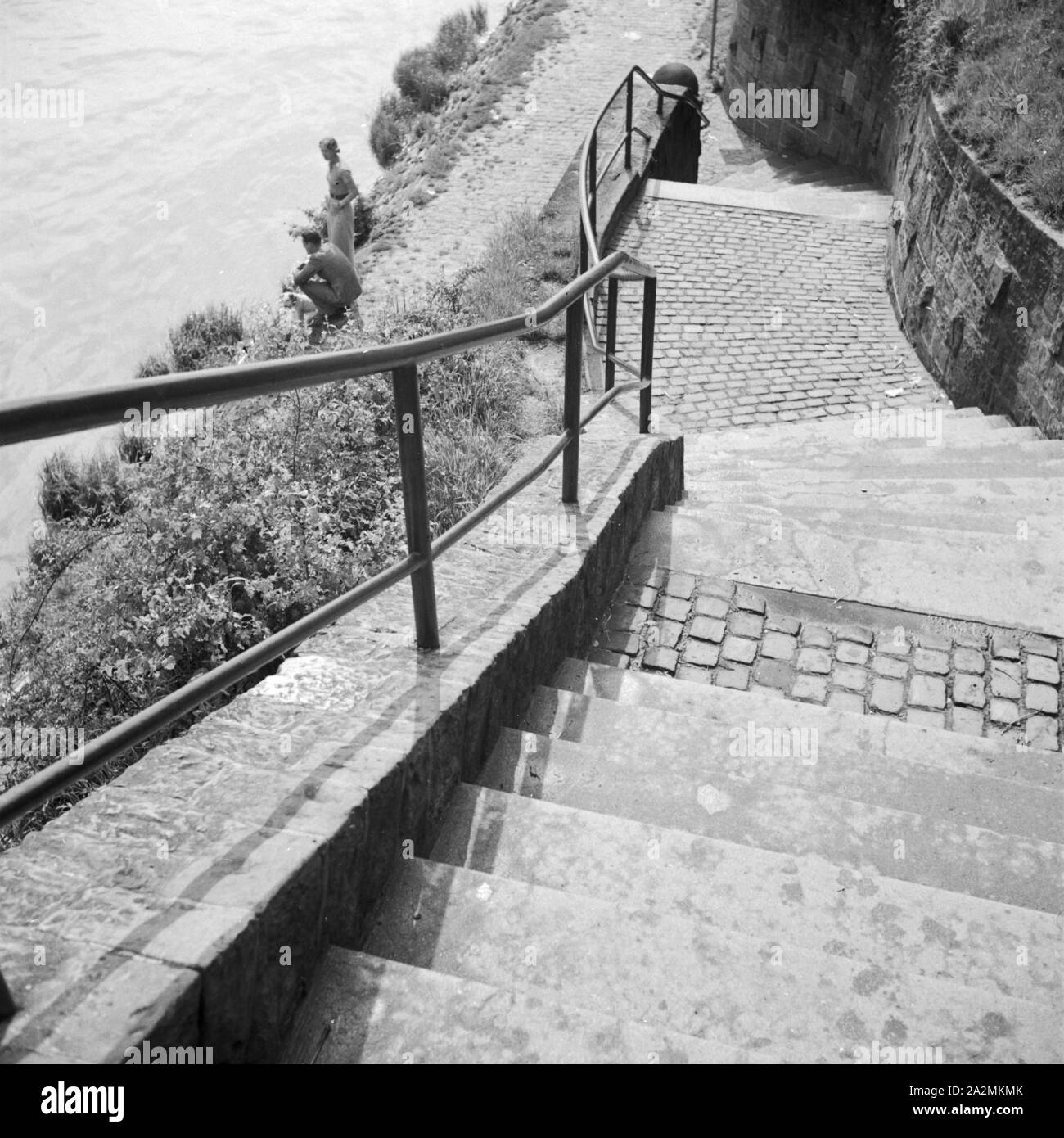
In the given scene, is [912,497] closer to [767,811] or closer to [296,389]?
[767,811]

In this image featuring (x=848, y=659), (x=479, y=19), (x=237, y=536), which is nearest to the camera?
(x=848, y=659)

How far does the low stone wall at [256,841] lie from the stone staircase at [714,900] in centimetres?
Result: 13

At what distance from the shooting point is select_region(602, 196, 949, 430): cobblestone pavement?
9.15m

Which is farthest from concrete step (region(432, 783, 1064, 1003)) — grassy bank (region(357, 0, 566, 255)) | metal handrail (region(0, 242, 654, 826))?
grassy bank (region(357, 0, 566, 255))

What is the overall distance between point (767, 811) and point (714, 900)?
528 millimetres

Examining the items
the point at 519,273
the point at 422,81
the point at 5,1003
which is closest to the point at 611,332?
the point at 519,273

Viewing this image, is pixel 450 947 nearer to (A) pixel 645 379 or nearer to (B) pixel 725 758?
(B) pixel 725 758

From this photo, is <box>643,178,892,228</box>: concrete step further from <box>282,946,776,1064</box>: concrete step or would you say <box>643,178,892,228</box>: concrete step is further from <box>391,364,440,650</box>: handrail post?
<box>282,946,776,1064</box>: concrete step

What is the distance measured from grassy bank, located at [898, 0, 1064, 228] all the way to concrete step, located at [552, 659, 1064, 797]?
544cm

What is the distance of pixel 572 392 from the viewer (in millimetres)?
3596

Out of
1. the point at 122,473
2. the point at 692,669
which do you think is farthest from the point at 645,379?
the point at 122,473

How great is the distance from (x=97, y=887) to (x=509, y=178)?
16230 millimetres

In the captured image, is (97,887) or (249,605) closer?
(97,887)
